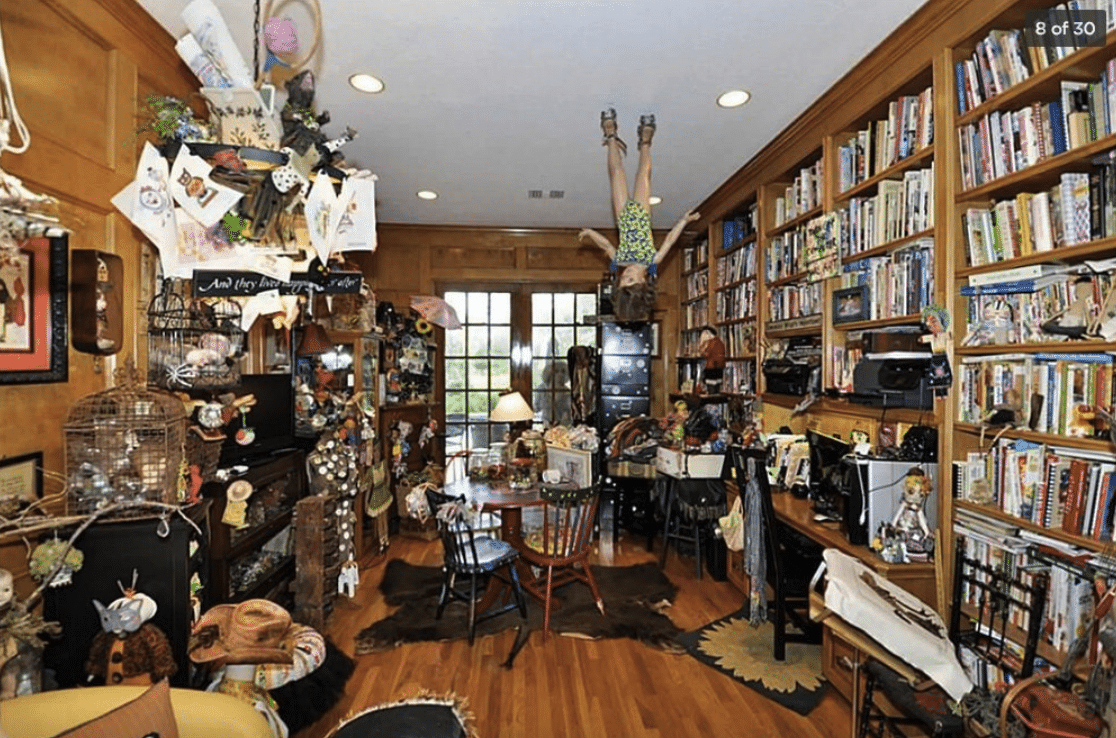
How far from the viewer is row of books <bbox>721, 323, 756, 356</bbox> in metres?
4.19

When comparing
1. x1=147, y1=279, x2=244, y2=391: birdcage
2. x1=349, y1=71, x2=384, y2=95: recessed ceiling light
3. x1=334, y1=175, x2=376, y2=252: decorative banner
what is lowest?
x1=147, y1=279, x2=244, y2=391: birdcage

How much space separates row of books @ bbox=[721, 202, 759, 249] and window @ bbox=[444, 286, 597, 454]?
161 cm

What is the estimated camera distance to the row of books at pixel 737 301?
13.6ft

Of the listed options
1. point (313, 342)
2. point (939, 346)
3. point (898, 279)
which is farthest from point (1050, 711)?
point (313, 342)

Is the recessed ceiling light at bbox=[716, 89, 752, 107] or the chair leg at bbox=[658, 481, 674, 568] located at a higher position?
the recessed ceiling light at bbox=[716, 89, 752, 107]

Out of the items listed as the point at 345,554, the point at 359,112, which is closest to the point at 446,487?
the point at 345,554

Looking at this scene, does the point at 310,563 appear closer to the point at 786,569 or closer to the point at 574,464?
the point at 574,464

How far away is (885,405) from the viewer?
2500mm

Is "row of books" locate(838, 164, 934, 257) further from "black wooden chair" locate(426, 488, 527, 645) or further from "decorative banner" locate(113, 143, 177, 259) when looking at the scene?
"decorative banner" locate(113, 143, 177, 259)

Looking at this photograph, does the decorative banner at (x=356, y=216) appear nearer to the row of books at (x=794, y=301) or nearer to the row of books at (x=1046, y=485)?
the row of books at (x=1046, y=485)

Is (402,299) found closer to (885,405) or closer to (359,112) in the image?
(359,112)

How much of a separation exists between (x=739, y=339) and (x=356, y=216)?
348 centimetres

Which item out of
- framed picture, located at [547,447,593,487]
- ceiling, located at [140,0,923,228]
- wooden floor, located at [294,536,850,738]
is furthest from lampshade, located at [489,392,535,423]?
ceiling, located at [140,0,923,228]

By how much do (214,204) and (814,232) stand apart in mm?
2913
